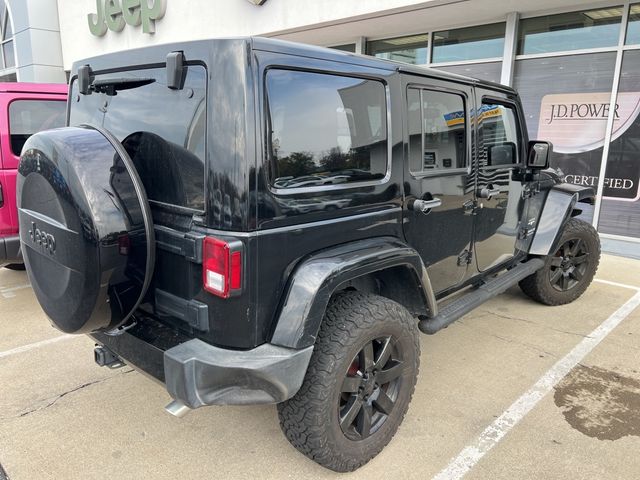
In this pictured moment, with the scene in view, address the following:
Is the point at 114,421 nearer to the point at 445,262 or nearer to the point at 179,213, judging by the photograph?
the point at 179,213

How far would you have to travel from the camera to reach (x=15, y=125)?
4445mm

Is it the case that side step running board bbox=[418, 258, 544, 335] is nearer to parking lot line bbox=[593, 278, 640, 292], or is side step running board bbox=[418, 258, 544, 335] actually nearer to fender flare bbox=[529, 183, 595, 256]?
fender flare bbox=[529, 183, 595, 256]

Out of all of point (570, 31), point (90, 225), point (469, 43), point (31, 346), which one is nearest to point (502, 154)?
point (90, 225)

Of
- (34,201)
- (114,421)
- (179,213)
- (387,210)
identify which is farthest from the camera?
(114,421)

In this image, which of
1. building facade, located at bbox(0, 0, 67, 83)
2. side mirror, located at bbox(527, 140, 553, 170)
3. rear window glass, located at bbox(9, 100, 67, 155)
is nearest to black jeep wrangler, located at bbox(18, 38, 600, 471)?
side mirror, located at bbox(527, 140, 553, 170)

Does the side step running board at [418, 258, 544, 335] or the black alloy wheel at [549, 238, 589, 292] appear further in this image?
the black alloy wheel at [549, 238, 589, 292]

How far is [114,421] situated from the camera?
2.75m

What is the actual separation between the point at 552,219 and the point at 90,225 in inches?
139

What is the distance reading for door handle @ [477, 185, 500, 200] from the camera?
3252 mm

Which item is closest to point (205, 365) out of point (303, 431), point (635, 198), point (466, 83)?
point (303, 431)

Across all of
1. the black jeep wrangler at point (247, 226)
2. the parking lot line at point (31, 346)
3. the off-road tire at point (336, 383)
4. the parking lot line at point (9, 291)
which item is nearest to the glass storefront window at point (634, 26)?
the black jeep wrangler at point (247, 226)

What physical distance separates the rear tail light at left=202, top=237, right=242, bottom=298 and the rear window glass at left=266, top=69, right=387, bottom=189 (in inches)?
13.2

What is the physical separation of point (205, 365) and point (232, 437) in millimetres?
906

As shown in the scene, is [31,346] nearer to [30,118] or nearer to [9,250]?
[9,250]
